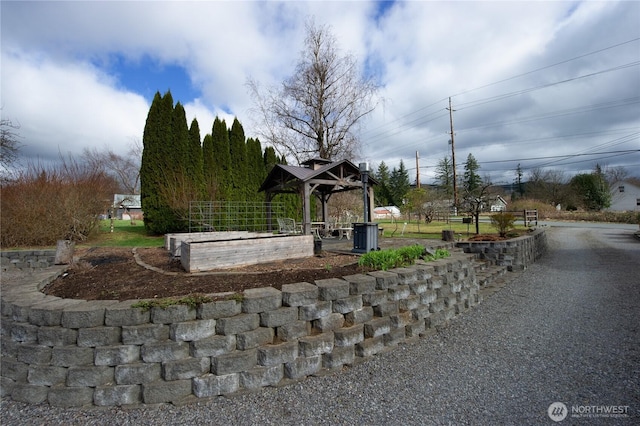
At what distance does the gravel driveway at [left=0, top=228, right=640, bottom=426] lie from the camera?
6.79 feet

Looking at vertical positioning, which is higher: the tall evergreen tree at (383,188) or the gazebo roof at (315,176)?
the tall evergreen tree at (383,188)

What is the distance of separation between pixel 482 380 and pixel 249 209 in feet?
44.1

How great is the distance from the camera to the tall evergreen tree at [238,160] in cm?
1517

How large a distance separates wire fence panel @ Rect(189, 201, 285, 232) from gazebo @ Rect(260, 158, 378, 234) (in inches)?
45.5

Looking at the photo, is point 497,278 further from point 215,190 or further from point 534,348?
point 215,190

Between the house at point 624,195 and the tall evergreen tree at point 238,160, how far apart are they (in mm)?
45243

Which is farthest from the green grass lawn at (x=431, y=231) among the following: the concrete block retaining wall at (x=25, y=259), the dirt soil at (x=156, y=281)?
the concrete block retaining wall at (x=25, y=259)

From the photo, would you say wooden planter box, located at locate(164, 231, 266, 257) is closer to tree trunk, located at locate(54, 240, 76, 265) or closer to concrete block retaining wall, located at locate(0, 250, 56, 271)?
tree trunk, located at locate(54, 240, 76, 265)

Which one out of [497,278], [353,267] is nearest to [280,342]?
[353,267]

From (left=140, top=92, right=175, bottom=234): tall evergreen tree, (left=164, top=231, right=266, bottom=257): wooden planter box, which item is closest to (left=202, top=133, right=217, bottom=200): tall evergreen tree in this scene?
(left=140, top=92, right=175, bottom=234): tall evergreen tree

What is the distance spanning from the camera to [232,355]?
2357 millimetres

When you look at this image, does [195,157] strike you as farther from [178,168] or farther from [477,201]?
[477,201]

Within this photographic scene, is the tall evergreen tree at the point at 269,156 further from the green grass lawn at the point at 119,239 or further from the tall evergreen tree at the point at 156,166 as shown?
the green grass lawn at the point at 119,239

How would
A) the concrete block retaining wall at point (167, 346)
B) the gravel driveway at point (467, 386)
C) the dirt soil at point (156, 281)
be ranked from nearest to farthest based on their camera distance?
the gravel driveway at point (467, 386), the concrete block retaining wall at point (167, 346), the dirt soil at point (156, 281)
